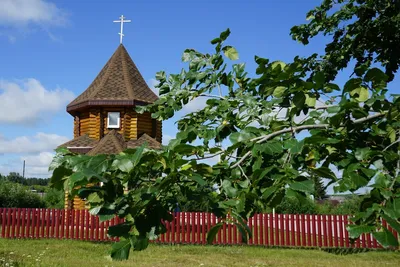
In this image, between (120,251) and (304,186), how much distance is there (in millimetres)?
804

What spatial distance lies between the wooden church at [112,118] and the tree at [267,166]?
55.9 feet

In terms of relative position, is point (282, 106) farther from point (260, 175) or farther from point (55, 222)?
point (55, 222)

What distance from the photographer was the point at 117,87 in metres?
21.1

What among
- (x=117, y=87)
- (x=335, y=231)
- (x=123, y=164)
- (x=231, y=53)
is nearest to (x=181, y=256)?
(x=335, y=231)

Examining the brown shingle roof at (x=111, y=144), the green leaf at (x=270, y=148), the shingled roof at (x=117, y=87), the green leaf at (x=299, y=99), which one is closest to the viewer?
the green leaf at (x=270, y=148)

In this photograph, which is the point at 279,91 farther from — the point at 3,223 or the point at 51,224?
the point at 3,223

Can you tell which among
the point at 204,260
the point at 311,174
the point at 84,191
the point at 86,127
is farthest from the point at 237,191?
the point at 86,127

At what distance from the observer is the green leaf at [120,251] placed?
5.15 feet

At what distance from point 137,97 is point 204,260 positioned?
11924mm

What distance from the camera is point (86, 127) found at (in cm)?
2125

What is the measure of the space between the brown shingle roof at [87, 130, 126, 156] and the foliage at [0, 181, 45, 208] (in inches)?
305

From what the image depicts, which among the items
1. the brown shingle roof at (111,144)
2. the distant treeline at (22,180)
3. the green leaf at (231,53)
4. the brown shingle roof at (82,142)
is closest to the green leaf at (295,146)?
the green leaf at (231,53)

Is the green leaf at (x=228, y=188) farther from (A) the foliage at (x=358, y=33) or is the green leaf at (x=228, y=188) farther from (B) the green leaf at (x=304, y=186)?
(A) the foliage at (x=358, y=33)

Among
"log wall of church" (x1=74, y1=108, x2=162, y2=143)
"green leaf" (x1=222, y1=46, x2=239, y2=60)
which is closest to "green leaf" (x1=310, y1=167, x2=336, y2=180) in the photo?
"green leaf" (x1=222, y1=46, x2=239, y2=60)
